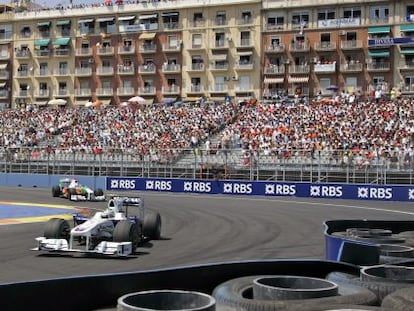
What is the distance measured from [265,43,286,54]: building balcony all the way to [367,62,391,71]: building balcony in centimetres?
844

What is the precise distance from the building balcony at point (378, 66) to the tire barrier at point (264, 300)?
53832 millimetres

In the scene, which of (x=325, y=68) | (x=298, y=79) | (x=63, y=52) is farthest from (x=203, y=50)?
(x=63, y=52)

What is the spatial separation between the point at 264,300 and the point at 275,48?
57572mm

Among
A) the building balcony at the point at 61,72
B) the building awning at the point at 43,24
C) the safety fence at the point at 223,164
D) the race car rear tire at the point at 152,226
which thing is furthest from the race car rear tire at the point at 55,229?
the building awning at the point at 43,24

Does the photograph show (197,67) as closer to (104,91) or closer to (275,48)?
(275,48)

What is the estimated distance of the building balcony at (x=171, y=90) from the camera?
218 feet

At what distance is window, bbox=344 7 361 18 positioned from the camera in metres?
59.8

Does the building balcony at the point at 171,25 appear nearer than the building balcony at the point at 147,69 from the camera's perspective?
Yes

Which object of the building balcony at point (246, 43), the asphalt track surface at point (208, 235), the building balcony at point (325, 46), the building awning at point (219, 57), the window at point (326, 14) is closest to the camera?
the asphalt track surface at point (208, 235)

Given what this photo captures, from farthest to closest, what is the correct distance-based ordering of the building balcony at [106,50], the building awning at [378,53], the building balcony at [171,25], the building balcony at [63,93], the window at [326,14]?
the building balcony at [63,93] → the building balcony at [106,50] → the building balcony at [171,25] → the window at [326,14] → the building awning at [378,53]

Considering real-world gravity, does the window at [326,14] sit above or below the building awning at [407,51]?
above

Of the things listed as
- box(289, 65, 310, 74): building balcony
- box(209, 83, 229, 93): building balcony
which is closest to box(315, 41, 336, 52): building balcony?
box(289, 65, 310, 74): building balcony

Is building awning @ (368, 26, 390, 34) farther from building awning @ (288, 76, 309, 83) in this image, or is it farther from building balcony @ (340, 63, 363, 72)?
building awning @ (288, 76, 309, 83)

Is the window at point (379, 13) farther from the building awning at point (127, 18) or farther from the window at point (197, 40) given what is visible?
the building awning at point (127, 18)
